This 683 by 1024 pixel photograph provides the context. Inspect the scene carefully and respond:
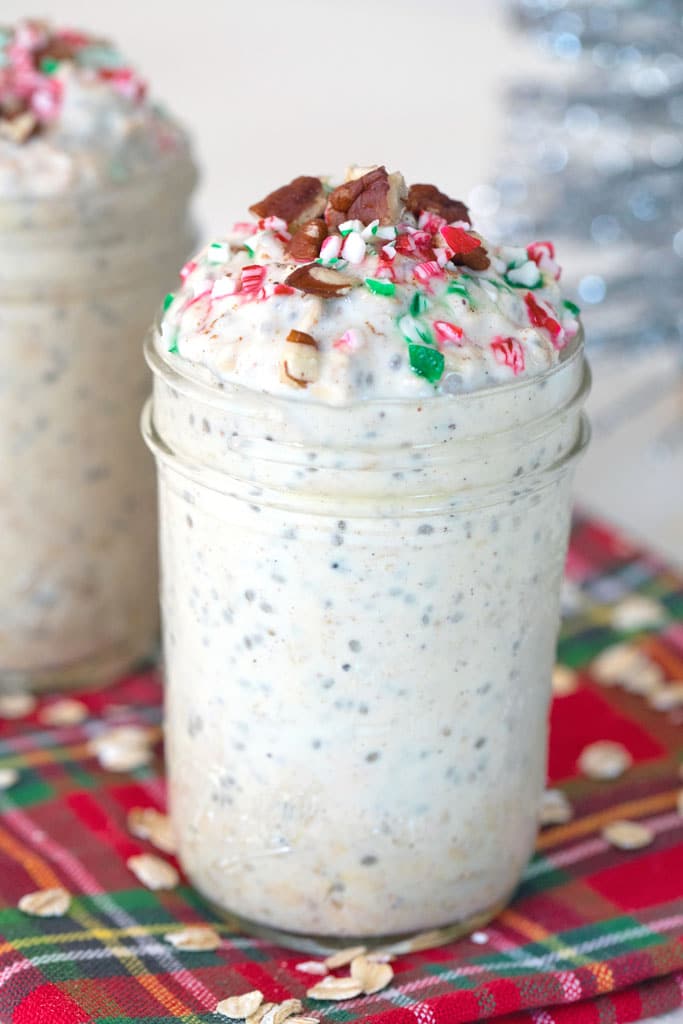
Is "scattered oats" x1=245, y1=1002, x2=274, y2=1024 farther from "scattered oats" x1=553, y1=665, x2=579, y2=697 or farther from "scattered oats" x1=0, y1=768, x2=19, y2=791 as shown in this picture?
"scattered oats" x1=553, y1=665, x2=579, y2=697

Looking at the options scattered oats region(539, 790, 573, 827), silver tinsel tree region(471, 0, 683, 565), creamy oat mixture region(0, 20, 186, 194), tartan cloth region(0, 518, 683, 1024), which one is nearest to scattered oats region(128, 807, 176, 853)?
tartan cloth region(0, 518, 683, 1024)

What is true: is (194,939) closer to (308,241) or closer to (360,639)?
(360,639)

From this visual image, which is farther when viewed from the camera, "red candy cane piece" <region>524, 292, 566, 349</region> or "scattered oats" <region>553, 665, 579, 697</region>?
"scattered oats" <region>553, 665, 579, 697</region>

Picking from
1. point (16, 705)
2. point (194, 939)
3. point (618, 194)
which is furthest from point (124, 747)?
point (618, 194)

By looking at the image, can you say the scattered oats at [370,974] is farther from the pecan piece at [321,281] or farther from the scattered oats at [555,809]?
the pecan piece at [321,281]

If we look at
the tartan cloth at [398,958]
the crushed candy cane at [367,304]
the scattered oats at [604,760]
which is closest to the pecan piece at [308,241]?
the crushed candy cane at [367,304]
